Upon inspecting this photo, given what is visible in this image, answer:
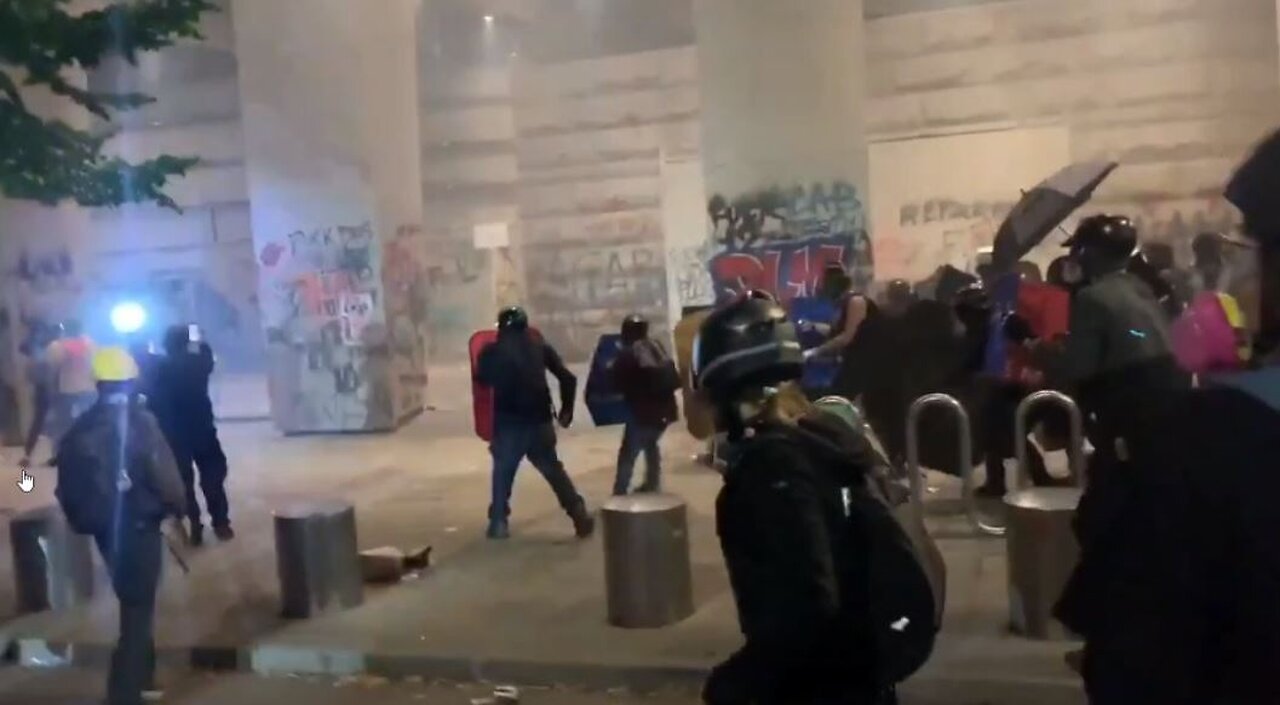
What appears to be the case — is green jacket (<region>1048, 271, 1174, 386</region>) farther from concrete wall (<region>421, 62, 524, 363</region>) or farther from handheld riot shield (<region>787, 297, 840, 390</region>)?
concrete wall (<region>421, 62, 524, 363</region>)

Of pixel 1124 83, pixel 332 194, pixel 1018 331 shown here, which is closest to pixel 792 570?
pixel 1018 331

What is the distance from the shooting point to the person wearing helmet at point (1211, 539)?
1691 millimetres

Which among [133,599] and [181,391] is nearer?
[133,599]

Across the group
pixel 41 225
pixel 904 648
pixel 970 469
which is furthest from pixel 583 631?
pixel 41 225

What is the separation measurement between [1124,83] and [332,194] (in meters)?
10.7

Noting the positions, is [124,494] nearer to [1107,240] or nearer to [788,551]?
[1107,240]

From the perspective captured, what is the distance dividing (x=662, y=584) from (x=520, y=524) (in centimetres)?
362

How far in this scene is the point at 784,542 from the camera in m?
2.78

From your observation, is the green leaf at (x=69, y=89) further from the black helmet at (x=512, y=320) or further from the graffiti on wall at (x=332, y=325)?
the graffiti on wall at (x=332, y=325)

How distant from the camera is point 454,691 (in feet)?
25.0

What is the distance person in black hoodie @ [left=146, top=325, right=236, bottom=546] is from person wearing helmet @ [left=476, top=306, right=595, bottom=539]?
2.26m

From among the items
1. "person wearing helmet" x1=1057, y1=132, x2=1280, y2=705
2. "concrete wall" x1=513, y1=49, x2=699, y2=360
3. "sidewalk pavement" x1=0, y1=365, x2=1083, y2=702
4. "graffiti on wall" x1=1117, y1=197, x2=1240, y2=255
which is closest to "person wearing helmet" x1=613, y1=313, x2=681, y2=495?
"sidewalk pavement" x1=0, y1=365, x2=1083, y2=702

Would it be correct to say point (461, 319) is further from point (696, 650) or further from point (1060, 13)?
point (696, 650)

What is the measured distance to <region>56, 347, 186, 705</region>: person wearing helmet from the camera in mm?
6965
